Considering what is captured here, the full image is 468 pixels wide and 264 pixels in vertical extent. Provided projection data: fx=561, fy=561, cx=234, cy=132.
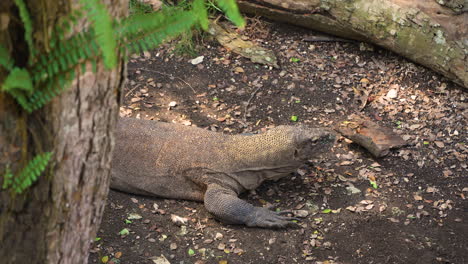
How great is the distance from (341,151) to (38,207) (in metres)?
4.42

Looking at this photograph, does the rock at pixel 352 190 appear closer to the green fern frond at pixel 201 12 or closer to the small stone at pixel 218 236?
the small stone at pixel 218 236

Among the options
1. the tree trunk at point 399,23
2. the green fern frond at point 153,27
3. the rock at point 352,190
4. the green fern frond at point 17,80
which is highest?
the green fern frond at point 153,27

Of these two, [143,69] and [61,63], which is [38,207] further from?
[143,69]

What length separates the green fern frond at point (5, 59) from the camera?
6.27ft

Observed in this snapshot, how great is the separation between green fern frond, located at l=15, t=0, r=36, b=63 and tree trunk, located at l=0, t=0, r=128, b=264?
26mm

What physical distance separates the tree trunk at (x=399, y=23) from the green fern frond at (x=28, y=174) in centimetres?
568

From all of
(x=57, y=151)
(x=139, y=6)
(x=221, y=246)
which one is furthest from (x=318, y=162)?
(x=57, y=151)

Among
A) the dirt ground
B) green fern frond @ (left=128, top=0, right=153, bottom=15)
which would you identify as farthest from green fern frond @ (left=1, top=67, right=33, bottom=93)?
green fern frond @ (left=128, top=0, right=153, bottom=15)

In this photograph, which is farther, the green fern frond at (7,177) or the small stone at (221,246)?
the small stone at (221,246)

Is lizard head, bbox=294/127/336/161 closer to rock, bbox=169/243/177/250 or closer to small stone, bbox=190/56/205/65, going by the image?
rock, bbox=169/243/177/250

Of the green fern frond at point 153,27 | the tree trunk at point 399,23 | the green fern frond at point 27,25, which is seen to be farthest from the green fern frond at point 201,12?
the tree trunk at point 399,23

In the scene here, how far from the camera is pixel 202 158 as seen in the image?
18.1ft

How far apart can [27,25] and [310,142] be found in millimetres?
4000

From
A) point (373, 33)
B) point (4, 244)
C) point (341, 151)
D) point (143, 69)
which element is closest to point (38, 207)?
point (4, 244)
